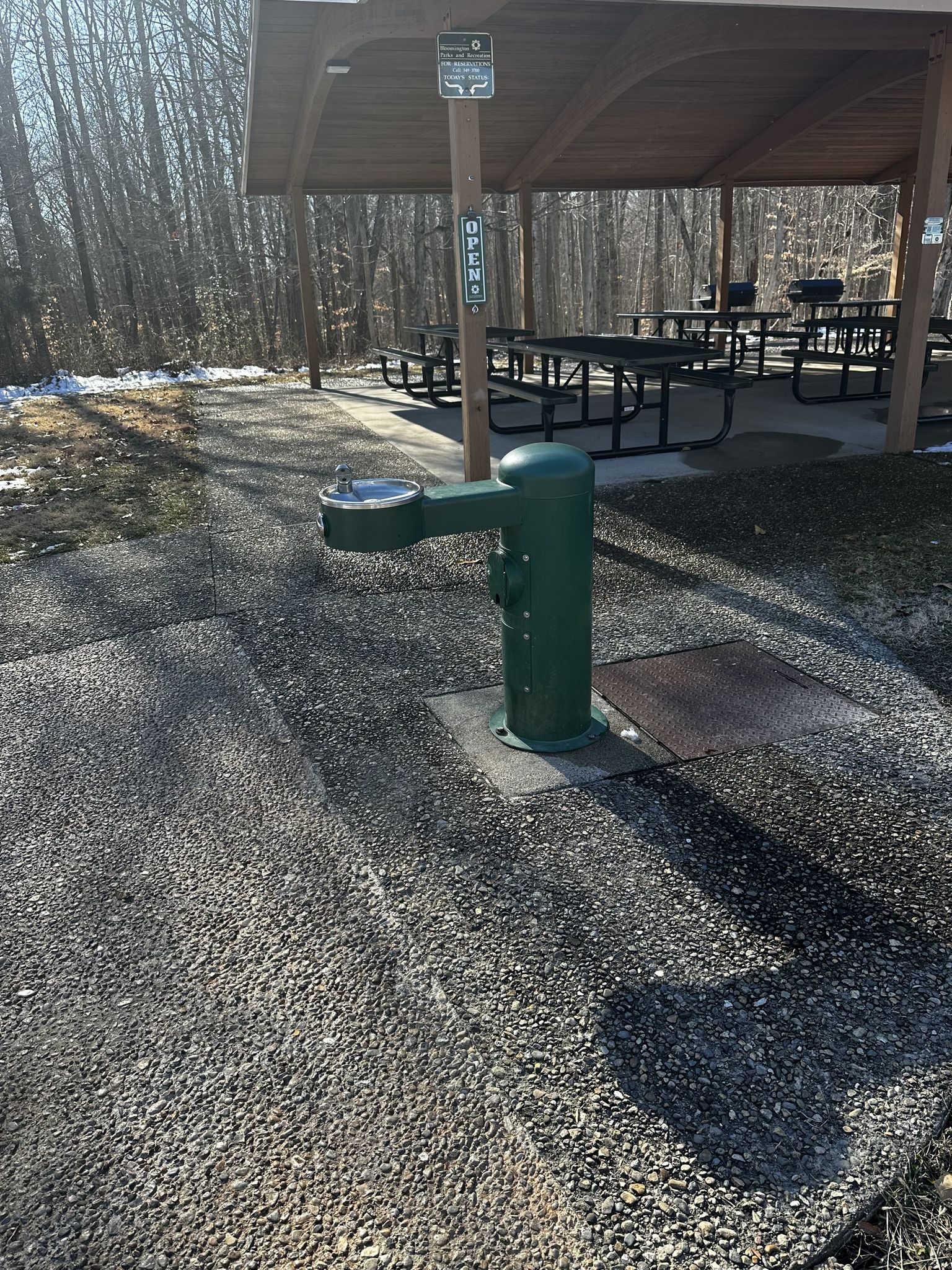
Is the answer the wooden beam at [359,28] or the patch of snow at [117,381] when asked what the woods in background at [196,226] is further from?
the wooden beam at [359,28]

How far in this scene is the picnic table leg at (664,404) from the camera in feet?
24.0

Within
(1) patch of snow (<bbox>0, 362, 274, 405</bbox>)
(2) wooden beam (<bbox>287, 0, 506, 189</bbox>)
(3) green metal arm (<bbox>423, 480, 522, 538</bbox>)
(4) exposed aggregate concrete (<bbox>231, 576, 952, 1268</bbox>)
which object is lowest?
(4) exposed aggregate concrete (<bbox>231, 576, 952, 1268</bbox>)

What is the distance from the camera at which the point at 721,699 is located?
3494 millimetres

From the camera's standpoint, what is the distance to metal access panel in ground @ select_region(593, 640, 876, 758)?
3225mm

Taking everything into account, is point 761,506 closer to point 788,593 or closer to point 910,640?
point 788,593

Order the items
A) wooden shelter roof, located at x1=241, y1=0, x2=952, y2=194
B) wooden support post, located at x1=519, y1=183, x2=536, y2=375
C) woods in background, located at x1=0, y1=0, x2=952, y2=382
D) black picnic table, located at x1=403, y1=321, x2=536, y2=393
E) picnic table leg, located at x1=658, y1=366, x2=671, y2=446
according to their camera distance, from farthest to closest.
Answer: woods in background, located at x1=0, y1=0, x2=952, y2=382
wooden support post, located at x1=519, y1=183, x2=536, y2=375
black picnic table, located at x1=403, y1=321, x2=536, y2=393
picnic table leg, located at x1=658, y1=366, x2=671, y2=446
wooden shelter roof, located at x1=241, y1=0, x2=952, y2=194

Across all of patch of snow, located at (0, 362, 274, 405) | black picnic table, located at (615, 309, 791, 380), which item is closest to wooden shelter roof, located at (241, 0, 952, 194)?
black picnic table, located at (615, 309, 791, 380)

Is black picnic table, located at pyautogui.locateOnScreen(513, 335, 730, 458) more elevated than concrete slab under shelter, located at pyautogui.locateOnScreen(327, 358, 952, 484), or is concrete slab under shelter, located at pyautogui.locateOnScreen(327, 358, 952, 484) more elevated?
black picnic table, located at pyautogui.locateOnScreen(513, 335, 730, 458)

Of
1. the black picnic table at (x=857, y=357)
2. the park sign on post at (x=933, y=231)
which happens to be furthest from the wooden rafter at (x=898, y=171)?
the park sign on post at (x=933, y=231)

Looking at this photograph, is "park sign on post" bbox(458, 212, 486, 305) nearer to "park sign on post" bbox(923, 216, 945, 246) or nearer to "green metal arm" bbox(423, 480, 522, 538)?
"park sign on post" bbox(923, 216, 945, 246)

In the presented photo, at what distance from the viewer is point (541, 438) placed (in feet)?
27.2

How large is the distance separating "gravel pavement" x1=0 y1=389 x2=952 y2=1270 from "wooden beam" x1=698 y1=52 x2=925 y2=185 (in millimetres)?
8268

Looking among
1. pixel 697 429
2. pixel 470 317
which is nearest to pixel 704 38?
pixel 697 429

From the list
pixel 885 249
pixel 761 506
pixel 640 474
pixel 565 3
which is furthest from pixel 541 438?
pixel 885 249
